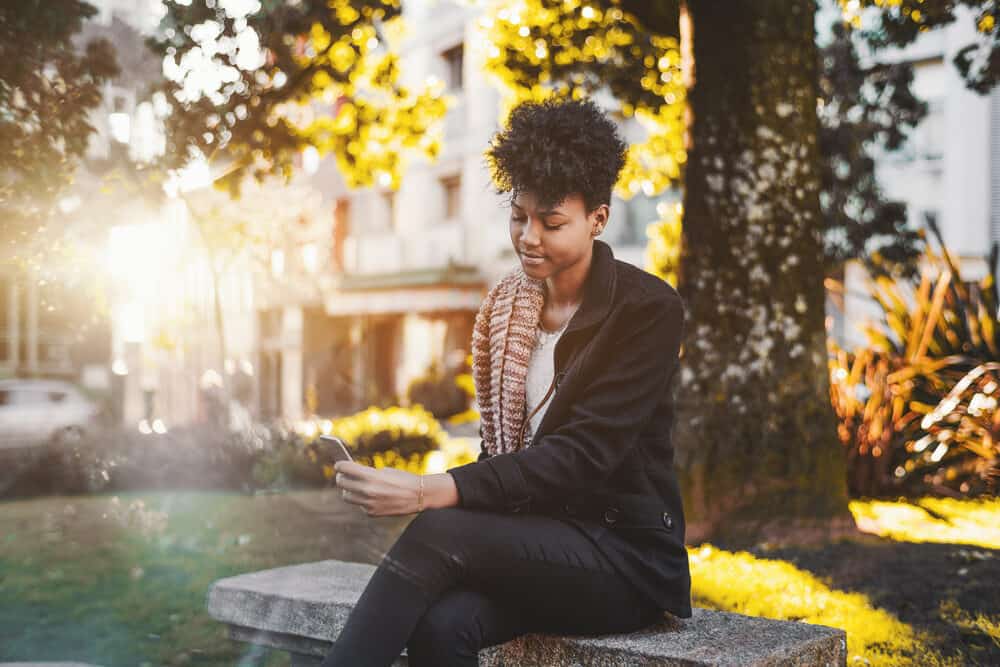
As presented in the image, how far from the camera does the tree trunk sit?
6031 mm

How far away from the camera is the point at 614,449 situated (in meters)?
2.54

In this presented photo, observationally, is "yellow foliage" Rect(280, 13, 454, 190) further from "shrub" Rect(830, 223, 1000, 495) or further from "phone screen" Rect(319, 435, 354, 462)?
"phone screen" Rect(319, 435, 354, 462)

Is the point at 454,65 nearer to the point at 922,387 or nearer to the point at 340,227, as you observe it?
the point at 340,227

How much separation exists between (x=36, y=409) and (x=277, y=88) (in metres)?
14.2

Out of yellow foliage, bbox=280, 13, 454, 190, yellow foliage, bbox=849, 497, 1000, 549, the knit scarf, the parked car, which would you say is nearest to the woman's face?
the knit scarf

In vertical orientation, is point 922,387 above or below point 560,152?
below

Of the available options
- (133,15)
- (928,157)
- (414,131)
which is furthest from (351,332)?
(414,131)

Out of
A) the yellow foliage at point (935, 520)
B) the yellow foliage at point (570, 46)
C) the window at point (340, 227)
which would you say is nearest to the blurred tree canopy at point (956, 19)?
the yellow foliage at point (570, 46)

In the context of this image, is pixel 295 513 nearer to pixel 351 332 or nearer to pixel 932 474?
pixel 932 474

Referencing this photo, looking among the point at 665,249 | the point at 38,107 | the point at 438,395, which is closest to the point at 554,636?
the point at 38,107

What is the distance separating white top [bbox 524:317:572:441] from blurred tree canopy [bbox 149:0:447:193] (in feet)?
14.0

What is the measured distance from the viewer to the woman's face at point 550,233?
268 centimetres

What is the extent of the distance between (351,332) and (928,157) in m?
15.6

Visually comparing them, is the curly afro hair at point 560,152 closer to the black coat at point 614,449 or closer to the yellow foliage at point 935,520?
the black coat at point 614,449
